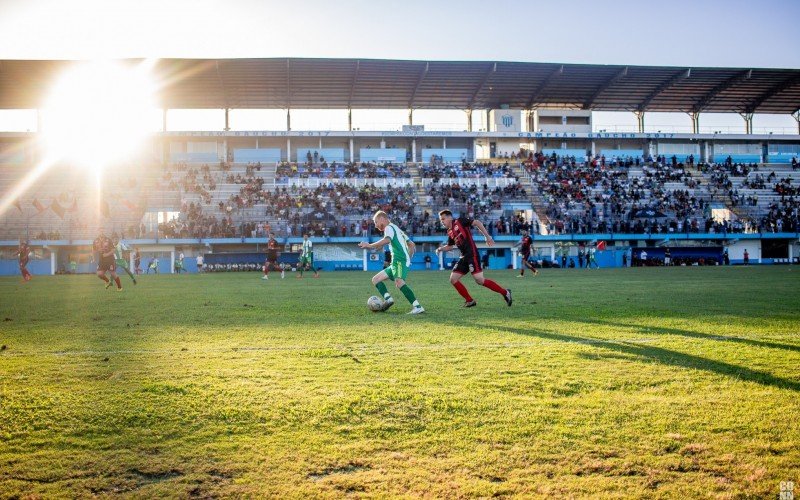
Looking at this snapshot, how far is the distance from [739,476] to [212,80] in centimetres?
5639

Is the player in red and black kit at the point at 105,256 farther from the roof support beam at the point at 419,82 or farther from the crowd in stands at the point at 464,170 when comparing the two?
the roof support beam at the point at 419,82

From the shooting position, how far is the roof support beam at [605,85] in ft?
188

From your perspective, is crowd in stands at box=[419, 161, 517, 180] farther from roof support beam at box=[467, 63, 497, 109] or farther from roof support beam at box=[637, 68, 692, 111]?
roof support beam at box=[637, 68, 692, 111]

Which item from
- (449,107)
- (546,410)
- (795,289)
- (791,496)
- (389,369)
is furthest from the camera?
(449,107)

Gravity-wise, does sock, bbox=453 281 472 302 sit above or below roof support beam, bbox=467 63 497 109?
below

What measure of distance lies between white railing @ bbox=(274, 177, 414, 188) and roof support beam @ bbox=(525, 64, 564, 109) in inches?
615

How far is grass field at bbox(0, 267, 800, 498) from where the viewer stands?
3.24 meters

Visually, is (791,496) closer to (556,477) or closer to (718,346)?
(556,477)

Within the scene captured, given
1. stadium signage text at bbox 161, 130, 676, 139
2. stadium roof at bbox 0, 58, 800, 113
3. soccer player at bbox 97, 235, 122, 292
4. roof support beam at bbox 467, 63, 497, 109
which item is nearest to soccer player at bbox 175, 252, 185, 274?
Result: stadium signage text at bbox 161, 130, 676, 139

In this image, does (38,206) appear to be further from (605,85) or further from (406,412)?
(406,412)

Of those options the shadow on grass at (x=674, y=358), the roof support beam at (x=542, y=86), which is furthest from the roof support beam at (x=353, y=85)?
the shadow on grass at (x=674, y=358)

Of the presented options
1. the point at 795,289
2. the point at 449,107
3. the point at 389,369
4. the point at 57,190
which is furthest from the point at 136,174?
the point at 389,369

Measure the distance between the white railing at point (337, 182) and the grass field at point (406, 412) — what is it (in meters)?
45.9

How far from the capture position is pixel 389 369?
5.99m
